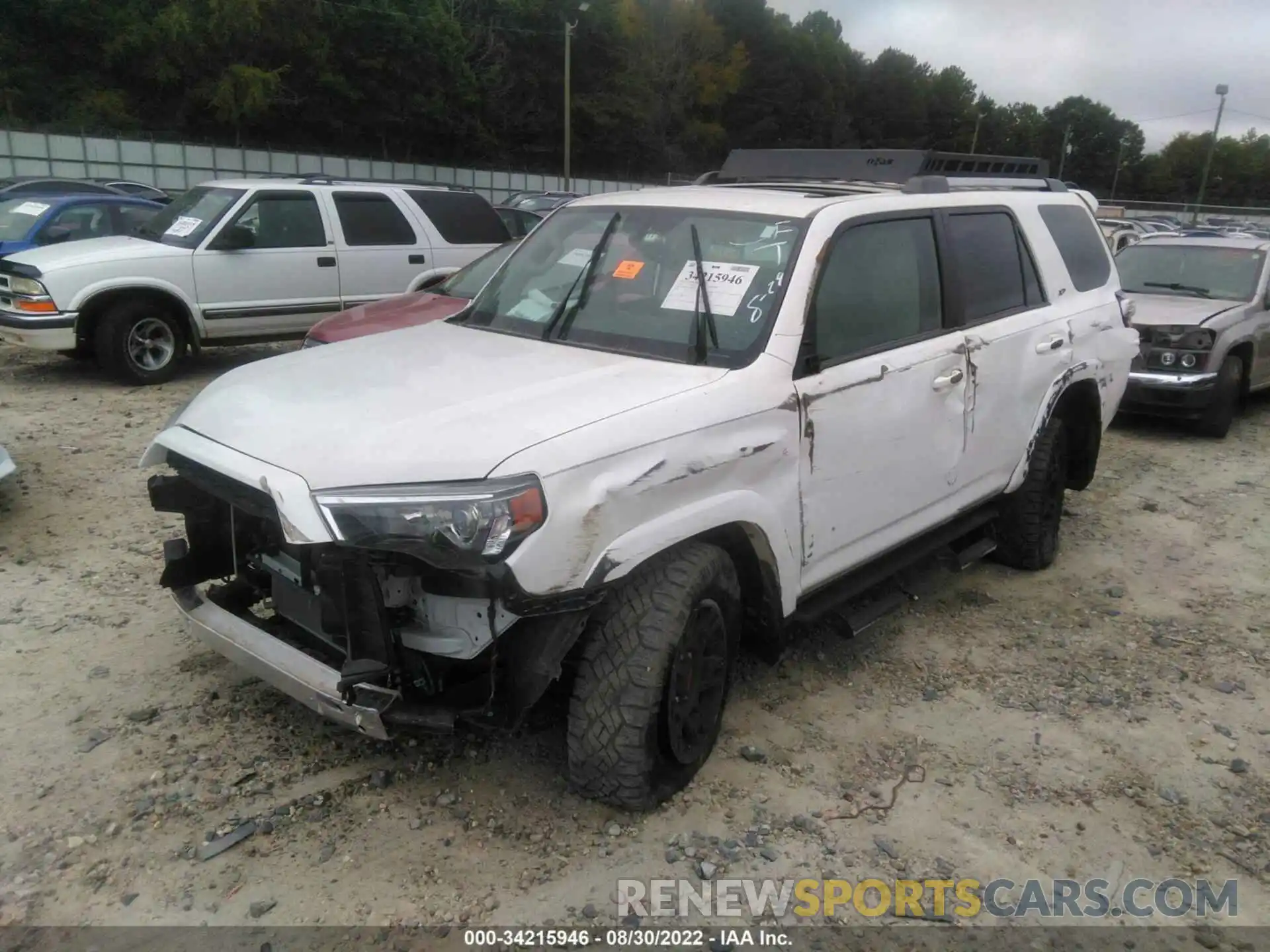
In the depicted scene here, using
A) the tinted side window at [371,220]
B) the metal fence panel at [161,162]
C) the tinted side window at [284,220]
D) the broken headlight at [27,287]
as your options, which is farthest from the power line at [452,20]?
the broken headlight at [27,287]

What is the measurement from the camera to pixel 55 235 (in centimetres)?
980

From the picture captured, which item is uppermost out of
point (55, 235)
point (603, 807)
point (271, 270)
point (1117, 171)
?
point (1117, 171)

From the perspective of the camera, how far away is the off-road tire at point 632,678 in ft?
9.32

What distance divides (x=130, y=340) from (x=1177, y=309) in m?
9.33

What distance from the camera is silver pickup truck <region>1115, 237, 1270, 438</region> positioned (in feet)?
27.3

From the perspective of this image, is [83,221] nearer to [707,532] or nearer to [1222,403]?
[707,532]

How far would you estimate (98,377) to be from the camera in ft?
29.2

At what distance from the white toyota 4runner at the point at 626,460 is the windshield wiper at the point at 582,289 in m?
0.02

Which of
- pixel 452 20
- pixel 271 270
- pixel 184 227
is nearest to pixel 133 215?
pixel 184 227

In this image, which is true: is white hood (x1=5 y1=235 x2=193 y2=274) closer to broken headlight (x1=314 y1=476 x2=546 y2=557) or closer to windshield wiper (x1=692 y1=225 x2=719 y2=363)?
windshield wiper (x1=692 y1=225 x2=719 y2=363)

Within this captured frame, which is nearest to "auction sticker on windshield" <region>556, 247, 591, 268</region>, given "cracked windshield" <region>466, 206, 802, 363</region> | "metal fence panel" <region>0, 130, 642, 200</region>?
"cracked windshield" <region>466, 206, 802, 363</region>

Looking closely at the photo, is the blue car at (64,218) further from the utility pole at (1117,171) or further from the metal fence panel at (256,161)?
the utility pole at (1117,171)

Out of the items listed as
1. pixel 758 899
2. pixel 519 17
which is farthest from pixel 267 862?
pixel 519 17

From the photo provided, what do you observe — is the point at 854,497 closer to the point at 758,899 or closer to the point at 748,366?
the point at 748,366
